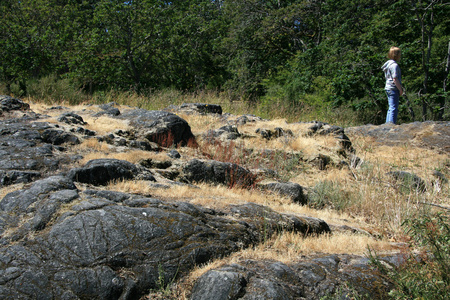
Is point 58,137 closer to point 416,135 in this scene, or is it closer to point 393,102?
point 393,102

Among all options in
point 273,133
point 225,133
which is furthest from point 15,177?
point 273,133

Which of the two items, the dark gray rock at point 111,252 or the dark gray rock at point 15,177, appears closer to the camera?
the dark gray rock at point 111,252

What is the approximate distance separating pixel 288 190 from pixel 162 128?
321cm

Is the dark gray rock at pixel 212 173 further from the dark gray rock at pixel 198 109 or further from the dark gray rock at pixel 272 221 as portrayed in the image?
the dark gray rock at pixel 198 109

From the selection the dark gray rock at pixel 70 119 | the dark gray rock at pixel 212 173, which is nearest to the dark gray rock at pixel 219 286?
the dark gray rock at pixel 212 173

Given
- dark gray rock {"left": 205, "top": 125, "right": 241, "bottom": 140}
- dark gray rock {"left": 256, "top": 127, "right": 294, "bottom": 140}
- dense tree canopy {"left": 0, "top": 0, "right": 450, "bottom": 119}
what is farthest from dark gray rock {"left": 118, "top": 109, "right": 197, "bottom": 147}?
dense tree canopy {"left": 0, "top": 0, "right": 450, "bottom": 119}

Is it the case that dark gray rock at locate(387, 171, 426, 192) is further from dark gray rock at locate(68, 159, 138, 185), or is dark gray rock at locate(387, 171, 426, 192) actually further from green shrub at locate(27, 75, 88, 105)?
green shrub at locate(27, 75, 88, 105)

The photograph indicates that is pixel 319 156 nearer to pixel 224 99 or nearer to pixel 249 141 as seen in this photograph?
pixel 249 141

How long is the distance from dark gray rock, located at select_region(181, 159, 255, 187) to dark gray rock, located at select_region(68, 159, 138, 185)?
3.98ft

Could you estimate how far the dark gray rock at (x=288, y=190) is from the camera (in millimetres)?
6215

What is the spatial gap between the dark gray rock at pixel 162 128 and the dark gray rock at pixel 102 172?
8.67ft

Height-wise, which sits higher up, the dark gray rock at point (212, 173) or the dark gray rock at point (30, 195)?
the dark gray rock at point (30, 195)

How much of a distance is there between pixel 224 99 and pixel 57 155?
9.37 meters

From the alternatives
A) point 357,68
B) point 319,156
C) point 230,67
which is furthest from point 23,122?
point 230,67
